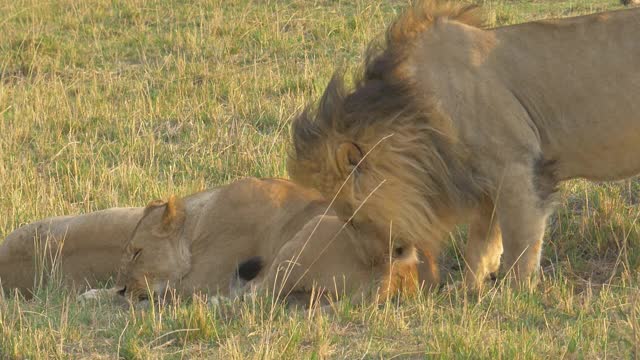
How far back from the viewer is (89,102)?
906 cm

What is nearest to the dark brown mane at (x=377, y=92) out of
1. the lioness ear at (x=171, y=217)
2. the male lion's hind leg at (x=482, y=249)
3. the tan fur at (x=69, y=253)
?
the male lion's hind leg at (x=482, y=249)

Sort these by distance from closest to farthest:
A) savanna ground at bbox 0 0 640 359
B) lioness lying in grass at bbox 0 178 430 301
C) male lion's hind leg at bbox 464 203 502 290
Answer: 1. savanna ground at bbox 0 0 640 359
2. lioness lying in grass at bbox 0 178 430 301
3. male lion's hind leg at bbox 464 203 502 290

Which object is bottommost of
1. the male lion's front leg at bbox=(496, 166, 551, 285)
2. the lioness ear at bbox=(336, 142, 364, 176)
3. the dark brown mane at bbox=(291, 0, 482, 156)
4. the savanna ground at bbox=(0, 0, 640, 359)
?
the savanna ground at bbox=(0, 0, 640, 359)

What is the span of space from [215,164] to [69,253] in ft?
5.44

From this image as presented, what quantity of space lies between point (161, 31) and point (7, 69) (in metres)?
1.51

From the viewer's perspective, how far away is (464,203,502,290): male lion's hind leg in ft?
17.9

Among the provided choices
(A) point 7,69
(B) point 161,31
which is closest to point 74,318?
(A) point 7,69

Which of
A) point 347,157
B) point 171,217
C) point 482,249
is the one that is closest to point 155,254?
point 171,217

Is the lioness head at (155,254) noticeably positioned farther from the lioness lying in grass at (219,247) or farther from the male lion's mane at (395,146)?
the male lion's mane at (395,146)

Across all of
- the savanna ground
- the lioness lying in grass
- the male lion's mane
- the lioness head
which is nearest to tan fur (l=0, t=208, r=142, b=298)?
the lioness lying in grass

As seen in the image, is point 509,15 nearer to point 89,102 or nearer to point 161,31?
point 161,31

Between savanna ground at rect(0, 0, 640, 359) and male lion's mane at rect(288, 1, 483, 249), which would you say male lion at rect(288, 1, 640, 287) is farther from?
savanna ground at rect(0, 0, 640, 359)

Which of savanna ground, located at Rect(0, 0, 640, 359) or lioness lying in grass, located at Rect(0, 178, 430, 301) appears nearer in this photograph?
savanna ground, located at Rect(0, 0, 640, 359)

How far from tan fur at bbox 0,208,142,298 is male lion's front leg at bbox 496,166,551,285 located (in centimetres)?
191
